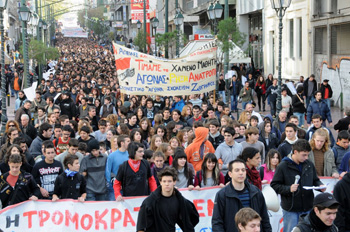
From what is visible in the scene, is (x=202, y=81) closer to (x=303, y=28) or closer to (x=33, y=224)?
(x=33, y=224)

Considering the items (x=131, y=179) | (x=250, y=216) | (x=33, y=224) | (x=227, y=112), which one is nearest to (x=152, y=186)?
(x=131, y=179)

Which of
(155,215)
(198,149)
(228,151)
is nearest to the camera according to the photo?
(155,215)

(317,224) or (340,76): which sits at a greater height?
(340,76)

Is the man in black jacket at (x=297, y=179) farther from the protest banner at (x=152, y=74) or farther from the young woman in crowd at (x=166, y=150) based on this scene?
the protest banner at (x=152, y=74)


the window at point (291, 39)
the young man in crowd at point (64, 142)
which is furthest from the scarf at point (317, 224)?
the window at point (291, 39)

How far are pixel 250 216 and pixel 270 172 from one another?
12.0 ft

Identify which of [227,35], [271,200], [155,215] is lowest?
[271,200]

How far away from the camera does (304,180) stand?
7031mm

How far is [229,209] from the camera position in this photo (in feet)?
19.2

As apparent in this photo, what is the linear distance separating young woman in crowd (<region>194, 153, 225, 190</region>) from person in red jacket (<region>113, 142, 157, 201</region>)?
0.70 metres

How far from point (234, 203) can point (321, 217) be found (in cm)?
103

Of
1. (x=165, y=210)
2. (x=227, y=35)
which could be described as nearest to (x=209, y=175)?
(x=165, y=210)

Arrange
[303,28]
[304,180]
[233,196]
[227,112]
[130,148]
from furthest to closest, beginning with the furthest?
[303,28] < [227,112] < [130,148] < [304,180] < [233,196]

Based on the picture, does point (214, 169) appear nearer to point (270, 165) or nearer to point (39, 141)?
point (270, 165)
